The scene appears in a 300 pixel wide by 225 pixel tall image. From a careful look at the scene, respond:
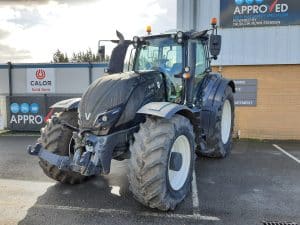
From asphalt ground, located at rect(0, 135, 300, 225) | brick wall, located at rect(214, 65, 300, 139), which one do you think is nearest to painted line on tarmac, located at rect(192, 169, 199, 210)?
asphalt ground, located at rect(0, 135, 300, 225)

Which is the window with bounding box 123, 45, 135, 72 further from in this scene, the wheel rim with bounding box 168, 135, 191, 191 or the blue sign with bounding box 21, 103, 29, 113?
the blue sign with bounding box 21, 103, 29, 113

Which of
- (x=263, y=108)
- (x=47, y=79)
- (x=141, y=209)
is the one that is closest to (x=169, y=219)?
(x=141, y=209)

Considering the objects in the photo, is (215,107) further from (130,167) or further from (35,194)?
(35,194)

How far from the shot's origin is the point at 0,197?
515 cm

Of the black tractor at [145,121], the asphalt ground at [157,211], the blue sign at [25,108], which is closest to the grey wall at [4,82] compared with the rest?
the blue sign at [25,108]

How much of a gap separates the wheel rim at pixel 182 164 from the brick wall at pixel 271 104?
6.21 m

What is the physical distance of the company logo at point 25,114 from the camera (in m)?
11.9

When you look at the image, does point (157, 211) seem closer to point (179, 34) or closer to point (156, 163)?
point (156, 163)

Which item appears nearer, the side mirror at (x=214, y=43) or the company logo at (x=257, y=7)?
the side mirror at (x=214, y=43)

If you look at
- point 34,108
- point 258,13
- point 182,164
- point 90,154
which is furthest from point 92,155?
point 34,108

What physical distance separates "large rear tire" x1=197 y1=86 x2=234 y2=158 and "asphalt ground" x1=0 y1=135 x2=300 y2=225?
244 millimetres

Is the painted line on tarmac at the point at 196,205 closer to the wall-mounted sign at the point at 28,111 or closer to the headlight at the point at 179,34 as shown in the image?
the headlight at the point at 179,34

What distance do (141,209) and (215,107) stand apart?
9.01ft

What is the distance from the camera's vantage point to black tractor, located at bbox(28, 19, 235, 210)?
4293 mm
